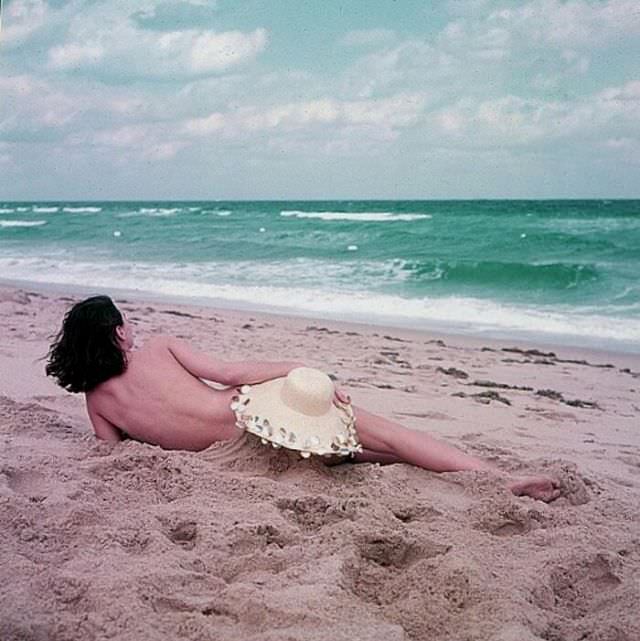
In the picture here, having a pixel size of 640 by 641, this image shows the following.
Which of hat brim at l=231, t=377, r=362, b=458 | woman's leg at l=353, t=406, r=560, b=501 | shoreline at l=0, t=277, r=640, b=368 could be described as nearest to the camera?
hat brim at l=231, t=377, r=362, b=458

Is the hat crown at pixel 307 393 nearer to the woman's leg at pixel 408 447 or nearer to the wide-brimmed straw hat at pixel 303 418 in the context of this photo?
the wide-brimmed straw hat at pixel 303 418

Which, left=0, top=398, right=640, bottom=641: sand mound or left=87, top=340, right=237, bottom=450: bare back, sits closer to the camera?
left=0, top=398, right=640, bottom=641: sand mound

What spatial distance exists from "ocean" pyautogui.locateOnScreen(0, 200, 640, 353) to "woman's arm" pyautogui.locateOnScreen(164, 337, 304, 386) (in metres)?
5.11

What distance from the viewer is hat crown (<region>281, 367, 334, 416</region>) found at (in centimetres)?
309

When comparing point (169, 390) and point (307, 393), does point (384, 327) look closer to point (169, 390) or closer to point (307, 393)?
point (169, 390)

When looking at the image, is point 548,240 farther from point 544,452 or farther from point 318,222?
point 544,452

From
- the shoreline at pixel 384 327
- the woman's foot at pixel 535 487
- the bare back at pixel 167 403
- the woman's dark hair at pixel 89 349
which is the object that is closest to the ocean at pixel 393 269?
the shoreline at pixel 384 327

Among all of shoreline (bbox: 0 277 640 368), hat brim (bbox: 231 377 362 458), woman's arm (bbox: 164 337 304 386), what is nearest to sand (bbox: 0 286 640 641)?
hat brim (bbox: 231 377 362 458)

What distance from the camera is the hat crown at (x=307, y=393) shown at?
10.1ft

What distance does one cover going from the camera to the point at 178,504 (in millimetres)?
2768

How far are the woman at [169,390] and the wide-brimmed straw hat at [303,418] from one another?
14 centimetres

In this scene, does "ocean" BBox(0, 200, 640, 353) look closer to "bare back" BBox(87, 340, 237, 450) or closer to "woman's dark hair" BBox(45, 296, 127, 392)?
"bare back" BBox(87, 340, 237, 450)

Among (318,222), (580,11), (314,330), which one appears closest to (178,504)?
(314,330)

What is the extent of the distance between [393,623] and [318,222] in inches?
1105
